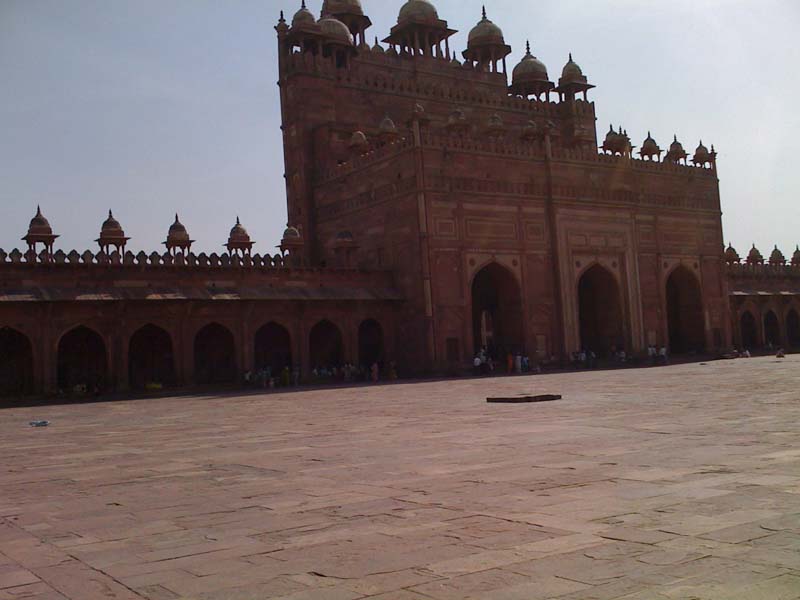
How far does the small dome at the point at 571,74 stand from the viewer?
37781 mm

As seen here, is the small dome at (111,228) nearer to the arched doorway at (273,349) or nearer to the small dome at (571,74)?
the arched doorway at (273,349)

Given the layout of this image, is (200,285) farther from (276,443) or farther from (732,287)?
(732,287)

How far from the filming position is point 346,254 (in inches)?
1068

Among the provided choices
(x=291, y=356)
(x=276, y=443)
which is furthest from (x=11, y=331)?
(x=276, y=443)

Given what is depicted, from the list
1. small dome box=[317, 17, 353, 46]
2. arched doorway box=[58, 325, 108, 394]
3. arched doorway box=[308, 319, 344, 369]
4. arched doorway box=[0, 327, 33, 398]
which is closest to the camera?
arched doorway box=[0, 327, 33, 398]

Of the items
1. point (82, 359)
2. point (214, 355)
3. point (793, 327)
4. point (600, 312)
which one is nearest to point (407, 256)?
point (214, 355)

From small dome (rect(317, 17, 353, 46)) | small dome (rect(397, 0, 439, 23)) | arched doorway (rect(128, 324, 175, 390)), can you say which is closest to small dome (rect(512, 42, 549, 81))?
small dome (rect(397, 0, 439, 23))

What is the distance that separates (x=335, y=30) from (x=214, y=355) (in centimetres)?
1375

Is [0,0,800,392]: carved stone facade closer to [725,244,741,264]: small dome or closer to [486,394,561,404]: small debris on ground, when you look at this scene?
[725,244,741,264]: small dome

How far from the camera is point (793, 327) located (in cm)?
4106

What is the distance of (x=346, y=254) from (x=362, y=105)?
746cm

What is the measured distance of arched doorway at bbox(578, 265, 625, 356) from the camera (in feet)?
99.2

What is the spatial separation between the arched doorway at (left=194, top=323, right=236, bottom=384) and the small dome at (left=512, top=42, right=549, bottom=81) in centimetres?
1938

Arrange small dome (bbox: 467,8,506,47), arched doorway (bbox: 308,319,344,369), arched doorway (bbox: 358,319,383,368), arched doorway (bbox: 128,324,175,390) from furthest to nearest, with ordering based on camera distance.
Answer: small dome (bbox: 467,8,506,47) < arched doorway (bbox: 358,319,383,368) < arched doorway (bbox: 308,319,344,369) < arched doorway (bbox: 128,324,175,390)
